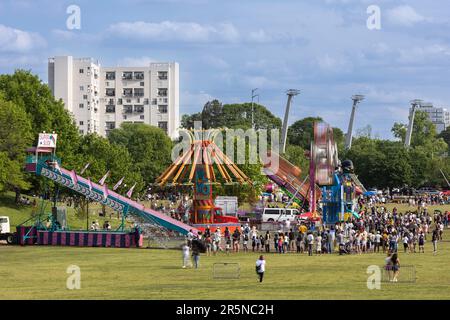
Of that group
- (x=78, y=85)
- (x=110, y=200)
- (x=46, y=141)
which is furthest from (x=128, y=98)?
(x=110, y=200)

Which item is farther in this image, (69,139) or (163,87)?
(163,87)

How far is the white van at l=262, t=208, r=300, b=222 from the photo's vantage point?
83.4 m

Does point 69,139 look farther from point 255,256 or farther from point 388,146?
point 388,146

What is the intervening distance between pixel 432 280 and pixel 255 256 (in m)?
16.7

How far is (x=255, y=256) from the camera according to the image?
55625 mm

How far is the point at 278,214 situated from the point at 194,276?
42.9 metres

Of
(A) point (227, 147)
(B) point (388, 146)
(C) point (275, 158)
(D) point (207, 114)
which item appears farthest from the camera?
(D) point (207, 114)

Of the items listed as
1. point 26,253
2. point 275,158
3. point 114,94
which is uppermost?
point 114,94

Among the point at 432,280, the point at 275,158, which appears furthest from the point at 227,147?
the point at 432,280

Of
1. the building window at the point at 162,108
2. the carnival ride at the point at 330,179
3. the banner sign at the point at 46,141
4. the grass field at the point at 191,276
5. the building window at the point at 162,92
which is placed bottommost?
the grass field at the point at 191,276

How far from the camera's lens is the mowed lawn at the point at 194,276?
35344 mm

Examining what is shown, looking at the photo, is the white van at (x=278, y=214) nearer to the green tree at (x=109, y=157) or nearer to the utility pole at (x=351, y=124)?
the green tree at (x=109, y=157)

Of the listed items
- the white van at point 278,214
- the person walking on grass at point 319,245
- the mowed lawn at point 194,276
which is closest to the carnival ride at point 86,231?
the mowed lawn at point 194,276

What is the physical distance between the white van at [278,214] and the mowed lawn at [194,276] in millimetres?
24932
